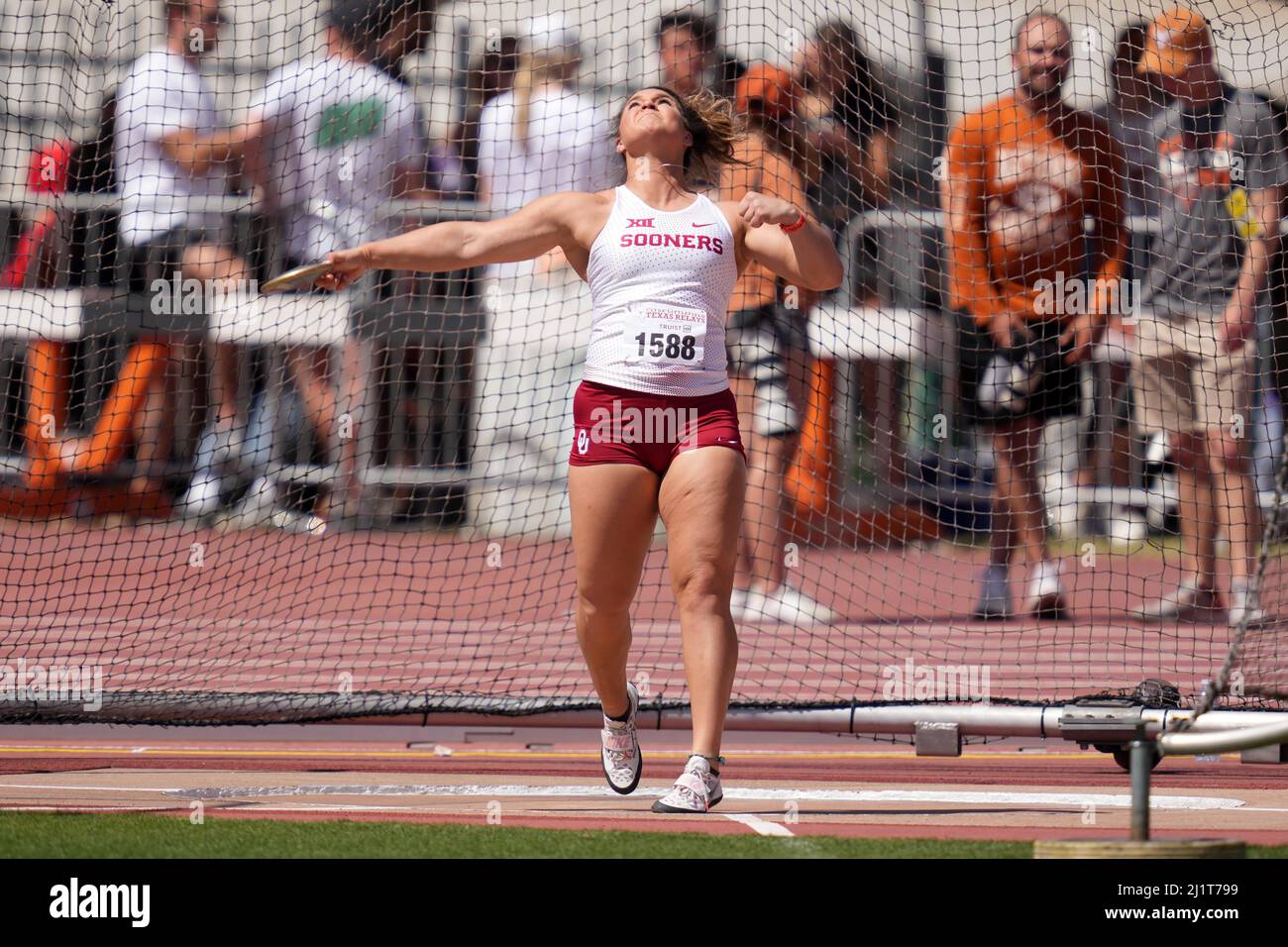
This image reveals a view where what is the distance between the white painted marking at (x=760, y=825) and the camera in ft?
16.9

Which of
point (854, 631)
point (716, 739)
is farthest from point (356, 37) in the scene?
point (716, 739)

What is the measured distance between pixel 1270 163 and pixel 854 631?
126 inches

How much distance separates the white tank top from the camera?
5.48 meters

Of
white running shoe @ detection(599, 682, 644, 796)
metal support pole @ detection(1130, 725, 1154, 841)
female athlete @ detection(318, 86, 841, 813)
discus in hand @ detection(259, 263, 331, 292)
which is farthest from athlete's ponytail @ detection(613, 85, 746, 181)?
metal support pole @ detection(1130, 725, 1154, 841)

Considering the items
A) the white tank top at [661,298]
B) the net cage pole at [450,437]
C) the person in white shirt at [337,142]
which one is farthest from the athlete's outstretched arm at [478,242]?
the person in white shirt at [337,142]

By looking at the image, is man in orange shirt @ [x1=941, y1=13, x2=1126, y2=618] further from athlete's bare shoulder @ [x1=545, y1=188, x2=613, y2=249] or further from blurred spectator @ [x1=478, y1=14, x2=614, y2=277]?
athlete's bare shoulder @ [x1=545, y1=188, x2=613, y2=249]

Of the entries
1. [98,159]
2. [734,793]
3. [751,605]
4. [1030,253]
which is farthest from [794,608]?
[98,159]

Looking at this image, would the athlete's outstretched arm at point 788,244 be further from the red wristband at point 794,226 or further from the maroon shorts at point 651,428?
the maroon shorts at point 651,428

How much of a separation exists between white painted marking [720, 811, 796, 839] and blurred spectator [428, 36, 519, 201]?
18.0ft

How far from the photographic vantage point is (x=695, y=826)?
524cm

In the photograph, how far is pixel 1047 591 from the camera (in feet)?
30.8

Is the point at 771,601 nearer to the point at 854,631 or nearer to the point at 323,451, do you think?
the point at 854,631

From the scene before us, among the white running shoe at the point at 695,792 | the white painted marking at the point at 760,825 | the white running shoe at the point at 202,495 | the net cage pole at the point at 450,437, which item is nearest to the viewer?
the white painted marking at the point at 760,825

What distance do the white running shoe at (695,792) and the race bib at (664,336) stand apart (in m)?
1.23
